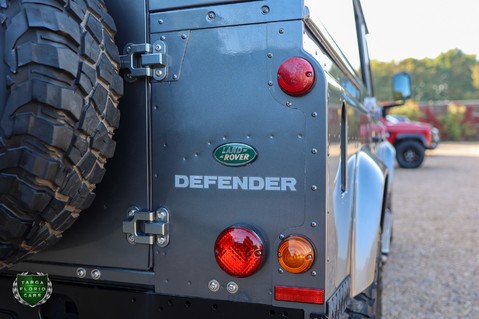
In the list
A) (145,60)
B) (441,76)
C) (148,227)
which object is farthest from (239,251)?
(441,76)

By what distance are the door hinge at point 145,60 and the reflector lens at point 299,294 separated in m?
0.93

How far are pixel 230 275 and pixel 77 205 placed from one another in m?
0.61

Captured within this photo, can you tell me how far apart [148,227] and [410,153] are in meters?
→ 13.9

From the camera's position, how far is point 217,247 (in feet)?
5.58

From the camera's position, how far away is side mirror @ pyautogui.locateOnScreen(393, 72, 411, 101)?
4716 millimetres

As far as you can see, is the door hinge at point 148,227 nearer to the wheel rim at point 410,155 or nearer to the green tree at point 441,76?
the wheel rim at point 410,155

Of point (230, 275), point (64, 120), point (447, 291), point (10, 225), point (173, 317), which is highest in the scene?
point (64, 120)

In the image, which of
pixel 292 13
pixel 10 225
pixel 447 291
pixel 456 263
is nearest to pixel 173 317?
pixel 10 225

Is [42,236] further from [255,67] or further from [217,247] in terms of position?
[255,67]

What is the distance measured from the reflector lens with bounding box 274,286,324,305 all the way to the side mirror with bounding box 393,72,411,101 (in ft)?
11.8

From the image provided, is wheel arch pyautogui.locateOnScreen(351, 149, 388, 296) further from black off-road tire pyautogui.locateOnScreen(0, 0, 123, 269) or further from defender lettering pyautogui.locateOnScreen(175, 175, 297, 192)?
black off-road tire pyautogui.locateOnScreen(0, 0, 123, 269)

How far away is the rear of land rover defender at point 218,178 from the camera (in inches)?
63.5

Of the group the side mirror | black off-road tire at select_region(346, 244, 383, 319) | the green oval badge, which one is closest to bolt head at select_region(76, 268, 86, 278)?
the green oval badge

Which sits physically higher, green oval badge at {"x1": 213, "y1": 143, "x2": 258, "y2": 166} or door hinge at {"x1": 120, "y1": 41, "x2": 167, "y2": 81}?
door hinge at {"x1": 120, "y1": 41, "x2": 167, "y2": 81}
